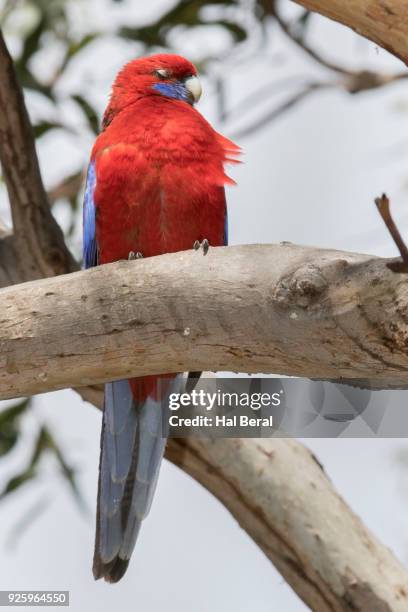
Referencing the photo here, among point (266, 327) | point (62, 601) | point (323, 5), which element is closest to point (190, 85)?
point (323, 5)

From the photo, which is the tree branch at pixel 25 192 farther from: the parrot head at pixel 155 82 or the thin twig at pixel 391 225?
the thin twig at pixel 391 225

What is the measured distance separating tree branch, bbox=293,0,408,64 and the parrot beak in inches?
46.7

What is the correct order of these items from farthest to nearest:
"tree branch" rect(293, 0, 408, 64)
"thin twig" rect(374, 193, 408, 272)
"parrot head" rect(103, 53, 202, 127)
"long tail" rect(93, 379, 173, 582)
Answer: "parrot head" rect(103, 53, 202, 127) → "long tail" rect(93, 379, 173, 582) → "tree branch" rect(293, 0, 408, 64) → "thin twig" rect(374, 193, 408, 272)

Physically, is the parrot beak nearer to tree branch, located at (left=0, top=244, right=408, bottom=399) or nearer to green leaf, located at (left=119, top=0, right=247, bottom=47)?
green leaf, located at (left=119, top=0, right=247, bottom=47)

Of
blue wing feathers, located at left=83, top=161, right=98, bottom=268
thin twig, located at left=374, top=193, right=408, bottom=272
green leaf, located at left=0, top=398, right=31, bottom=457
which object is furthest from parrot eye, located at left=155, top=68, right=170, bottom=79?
thin twig, located at left=374, top=193, right=408, bottom=272

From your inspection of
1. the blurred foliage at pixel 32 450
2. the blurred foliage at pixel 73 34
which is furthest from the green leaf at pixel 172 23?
the blurred foliage at pixel 32 450

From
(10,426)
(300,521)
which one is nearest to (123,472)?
(300,521)

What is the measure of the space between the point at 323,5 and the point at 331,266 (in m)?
0.80

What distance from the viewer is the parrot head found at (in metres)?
3.12

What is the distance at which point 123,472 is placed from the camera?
2678mm

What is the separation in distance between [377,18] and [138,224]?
100 centimetres

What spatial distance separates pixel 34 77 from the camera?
3.78 m

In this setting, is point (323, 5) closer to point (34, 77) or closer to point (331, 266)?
point (331, 266)

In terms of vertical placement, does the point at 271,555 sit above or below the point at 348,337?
below
